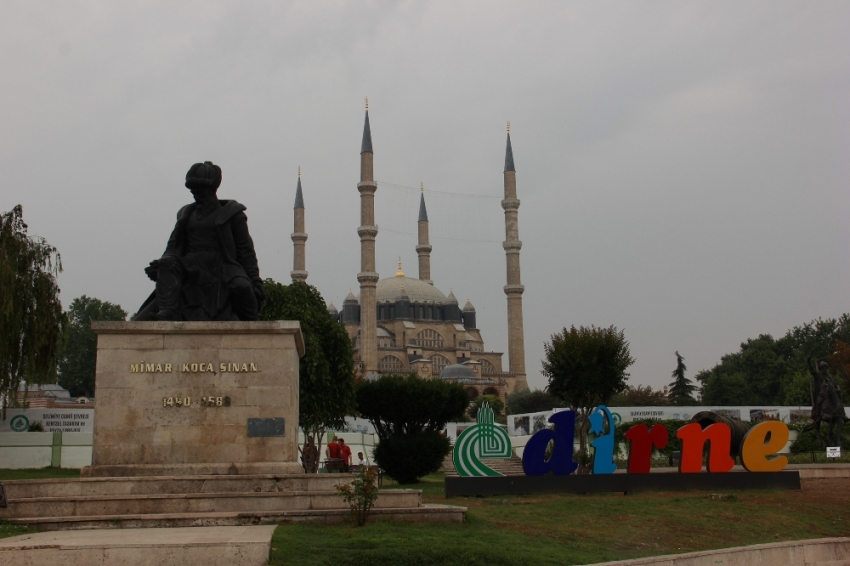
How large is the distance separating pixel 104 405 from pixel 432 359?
246 ft

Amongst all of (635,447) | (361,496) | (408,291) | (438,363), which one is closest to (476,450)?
(635,447)

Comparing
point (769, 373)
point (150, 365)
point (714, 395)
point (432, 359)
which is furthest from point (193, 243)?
point (432, 359)

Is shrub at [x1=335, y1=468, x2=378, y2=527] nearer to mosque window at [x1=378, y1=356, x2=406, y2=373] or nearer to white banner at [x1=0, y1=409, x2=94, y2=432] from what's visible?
white banner at [x1=0, y1=409, x2=94, y2=432]

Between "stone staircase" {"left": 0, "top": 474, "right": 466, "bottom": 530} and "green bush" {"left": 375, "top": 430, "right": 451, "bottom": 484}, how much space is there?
33.2 ft

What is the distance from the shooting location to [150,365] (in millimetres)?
9344

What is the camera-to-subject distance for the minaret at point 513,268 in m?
69.8

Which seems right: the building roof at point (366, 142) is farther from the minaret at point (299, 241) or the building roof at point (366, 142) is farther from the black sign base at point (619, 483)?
the black sign base at point (619, 483)

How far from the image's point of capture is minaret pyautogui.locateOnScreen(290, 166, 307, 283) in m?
69.8

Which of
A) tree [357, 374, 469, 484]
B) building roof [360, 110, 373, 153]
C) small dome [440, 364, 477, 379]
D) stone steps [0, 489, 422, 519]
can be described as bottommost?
stone steps [0, 489, 422, 519]

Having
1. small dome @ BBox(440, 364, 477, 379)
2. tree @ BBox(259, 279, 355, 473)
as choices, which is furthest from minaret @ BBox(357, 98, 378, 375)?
tree @ BBox(259, 279, 355, 473)

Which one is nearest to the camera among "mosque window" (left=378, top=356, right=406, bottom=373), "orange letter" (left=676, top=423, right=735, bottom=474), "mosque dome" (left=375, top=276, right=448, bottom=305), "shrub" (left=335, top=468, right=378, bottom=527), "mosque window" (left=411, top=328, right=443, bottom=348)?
"shrub" (left=335, top=468, right=378, bottom=527)

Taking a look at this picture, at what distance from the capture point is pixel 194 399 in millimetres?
9250

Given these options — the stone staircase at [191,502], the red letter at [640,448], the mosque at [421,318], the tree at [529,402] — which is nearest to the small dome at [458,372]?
the mosque at [421,318]

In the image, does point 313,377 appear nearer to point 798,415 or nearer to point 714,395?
point 798,415
